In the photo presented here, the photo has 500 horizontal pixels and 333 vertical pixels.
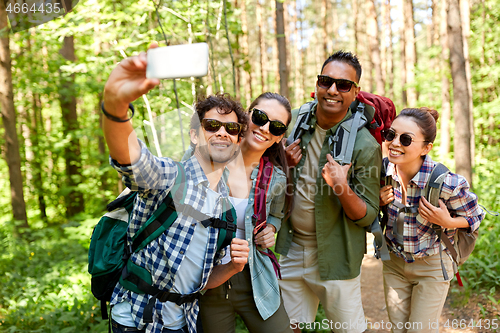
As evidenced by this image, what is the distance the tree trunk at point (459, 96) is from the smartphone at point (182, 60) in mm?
6552

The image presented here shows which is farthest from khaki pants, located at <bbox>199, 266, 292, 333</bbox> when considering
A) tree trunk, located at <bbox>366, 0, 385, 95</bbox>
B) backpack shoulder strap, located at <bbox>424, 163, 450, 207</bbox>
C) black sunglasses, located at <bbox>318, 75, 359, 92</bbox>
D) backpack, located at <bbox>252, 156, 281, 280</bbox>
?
tree trunk, located at <bbox>366, 0, 385, 95</bbox>

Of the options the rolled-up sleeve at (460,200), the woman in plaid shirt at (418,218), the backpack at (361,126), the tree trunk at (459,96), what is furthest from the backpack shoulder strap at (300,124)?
the tree trunk at (459,96)

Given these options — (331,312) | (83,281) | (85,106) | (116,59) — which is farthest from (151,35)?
(85,106)

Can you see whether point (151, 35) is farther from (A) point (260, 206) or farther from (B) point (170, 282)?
(B) point (170, 282)

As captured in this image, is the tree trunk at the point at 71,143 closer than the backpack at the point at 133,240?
No

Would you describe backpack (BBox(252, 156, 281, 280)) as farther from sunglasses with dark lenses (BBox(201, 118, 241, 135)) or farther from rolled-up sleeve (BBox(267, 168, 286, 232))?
sunglasses with dark lenses (BBox(201, 118, 241, 135))

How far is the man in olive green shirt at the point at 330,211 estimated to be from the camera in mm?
2562

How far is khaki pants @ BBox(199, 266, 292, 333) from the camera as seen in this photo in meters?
2.21

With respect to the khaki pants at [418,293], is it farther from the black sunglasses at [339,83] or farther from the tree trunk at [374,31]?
the tree trunk at [374,31]

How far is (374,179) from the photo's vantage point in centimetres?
259

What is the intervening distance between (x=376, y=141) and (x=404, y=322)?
151 cm

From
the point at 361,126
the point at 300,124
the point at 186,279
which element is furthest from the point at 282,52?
the point at 186,279

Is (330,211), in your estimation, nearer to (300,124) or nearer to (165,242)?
(300,124)

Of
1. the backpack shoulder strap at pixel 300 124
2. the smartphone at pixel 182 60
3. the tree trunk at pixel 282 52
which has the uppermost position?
the tree trunk at pixel 282 52
